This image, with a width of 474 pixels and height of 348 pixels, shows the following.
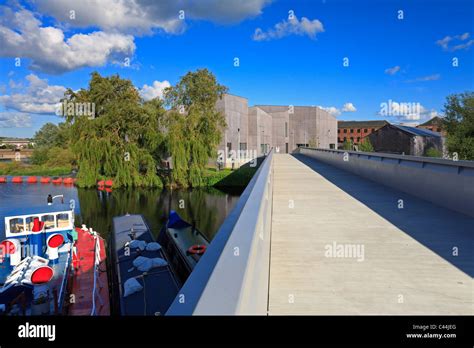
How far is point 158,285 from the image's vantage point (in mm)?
10242

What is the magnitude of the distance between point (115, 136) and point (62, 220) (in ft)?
66.7

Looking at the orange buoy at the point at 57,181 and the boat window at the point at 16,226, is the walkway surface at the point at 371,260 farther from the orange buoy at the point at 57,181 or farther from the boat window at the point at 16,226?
the orange buoy at the point at 57,181

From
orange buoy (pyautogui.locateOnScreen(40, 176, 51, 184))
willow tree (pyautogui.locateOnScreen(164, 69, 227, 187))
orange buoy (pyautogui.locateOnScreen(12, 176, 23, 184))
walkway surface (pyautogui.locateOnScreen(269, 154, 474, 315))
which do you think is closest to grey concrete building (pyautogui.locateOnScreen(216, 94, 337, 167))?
willow tree (pyautogui.locateOnScreen(164, 69, 227, 187))

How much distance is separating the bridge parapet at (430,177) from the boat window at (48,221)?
45.5 feet

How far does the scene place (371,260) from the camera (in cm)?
386

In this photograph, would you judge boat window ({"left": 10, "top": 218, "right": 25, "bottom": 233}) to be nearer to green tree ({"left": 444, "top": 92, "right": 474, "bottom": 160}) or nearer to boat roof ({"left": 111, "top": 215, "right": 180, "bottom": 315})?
boat roof ({"left": 111, "top": 215, "right": 180, "bottom": 315})

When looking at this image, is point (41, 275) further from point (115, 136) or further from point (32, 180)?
point (32, 180)

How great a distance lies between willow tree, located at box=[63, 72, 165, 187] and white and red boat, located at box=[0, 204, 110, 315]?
17.9 meters

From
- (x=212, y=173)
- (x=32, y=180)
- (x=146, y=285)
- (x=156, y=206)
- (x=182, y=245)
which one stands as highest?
(x=212, y=173)

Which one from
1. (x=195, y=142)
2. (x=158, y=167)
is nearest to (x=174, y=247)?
(x=195, y=142)

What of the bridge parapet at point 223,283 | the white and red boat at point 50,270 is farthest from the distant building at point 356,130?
the bridge parapet at point 223,283

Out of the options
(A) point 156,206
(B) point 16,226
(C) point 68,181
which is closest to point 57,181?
(C) point 68,181

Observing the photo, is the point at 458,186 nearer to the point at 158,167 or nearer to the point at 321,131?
the point at 158,167

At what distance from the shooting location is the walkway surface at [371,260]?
2846 millimetres
